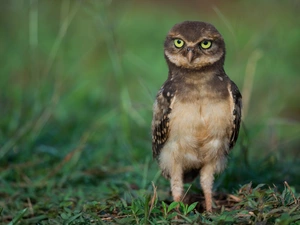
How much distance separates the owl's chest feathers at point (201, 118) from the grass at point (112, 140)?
358 millimetres

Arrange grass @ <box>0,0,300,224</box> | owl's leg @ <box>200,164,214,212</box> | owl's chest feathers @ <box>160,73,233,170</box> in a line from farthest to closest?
1. owl's leg @ <box>200,164,214,212</box>
2. owl's chest feathers @ <box>160,73,233,170</box>
3. grass @ <box>0,0,300,224</box>

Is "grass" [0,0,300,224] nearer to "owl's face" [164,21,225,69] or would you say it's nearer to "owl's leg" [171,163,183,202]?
"owl's leg" [171,163,183,202]

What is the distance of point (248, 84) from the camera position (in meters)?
6.45

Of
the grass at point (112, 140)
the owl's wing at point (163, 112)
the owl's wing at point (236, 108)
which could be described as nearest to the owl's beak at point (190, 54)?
the owl's wing at point (163, 112)

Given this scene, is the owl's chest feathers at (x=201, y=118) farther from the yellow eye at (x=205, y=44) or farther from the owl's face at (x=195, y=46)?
the yellow eye at (x=205, y=44)

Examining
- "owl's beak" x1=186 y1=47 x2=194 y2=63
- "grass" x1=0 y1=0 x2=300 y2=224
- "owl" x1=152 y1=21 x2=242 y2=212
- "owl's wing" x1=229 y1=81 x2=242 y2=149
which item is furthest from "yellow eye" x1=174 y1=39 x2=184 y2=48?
"grass" x1=0 y1=0 x2=300 y2=224

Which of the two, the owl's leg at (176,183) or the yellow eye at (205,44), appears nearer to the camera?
the yellow eye at (205,44)

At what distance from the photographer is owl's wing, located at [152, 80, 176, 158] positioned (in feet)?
14.1

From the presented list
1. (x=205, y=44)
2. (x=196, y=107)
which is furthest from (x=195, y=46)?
(x=196, y=107)

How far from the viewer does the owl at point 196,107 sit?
13.8ft

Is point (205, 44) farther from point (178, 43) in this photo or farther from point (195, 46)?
point (178, 43)

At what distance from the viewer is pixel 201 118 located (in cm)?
420

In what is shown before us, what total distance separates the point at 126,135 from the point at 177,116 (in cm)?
179

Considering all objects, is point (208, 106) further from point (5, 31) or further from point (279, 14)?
point (5, 31)
